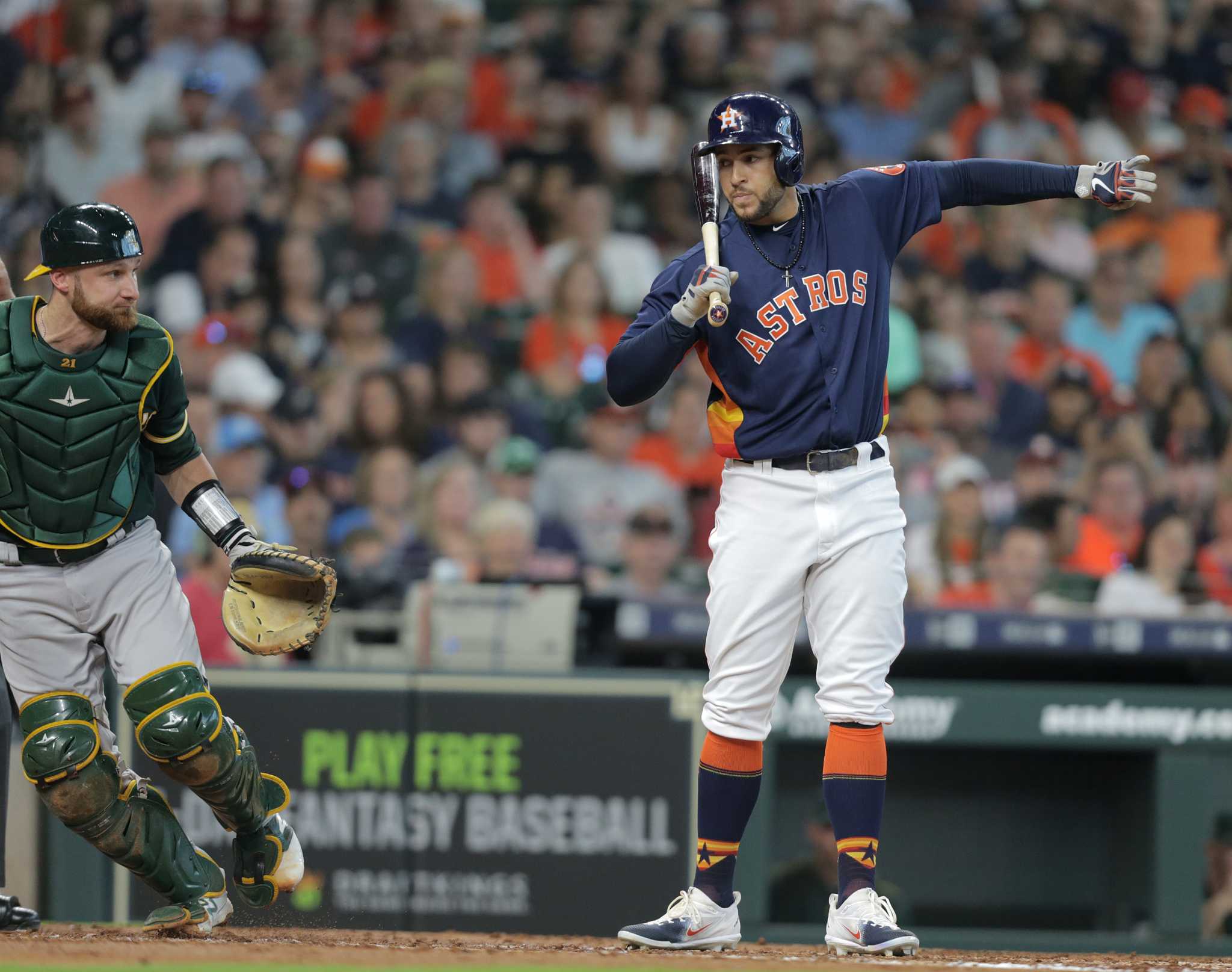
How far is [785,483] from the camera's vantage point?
14.4ft

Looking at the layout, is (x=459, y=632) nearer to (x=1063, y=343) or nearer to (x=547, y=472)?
(x=547, y=472)

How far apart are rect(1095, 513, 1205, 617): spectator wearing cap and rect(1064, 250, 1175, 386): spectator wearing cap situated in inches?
79.1

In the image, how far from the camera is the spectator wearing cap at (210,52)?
10102 mm

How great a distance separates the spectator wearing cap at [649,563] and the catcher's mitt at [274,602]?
2656 mm

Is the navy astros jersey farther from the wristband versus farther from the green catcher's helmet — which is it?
the green catcher's helmet

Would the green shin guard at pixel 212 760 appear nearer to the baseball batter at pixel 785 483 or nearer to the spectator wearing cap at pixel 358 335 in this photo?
the baseball batter at pixel 785 483

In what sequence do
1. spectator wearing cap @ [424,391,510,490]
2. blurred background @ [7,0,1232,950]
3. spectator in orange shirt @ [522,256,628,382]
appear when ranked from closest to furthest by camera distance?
blurred background @ [7,0,1232,950], spectator wearing cap @ [424,391,510,490], spectator in orange shirt @ [522,256,628,382]

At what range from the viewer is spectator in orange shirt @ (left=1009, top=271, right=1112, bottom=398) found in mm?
9648

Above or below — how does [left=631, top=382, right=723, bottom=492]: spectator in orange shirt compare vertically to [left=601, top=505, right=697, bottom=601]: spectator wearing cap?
above

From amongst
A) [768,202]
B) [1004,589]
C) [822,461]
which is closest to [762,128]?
[768,202]

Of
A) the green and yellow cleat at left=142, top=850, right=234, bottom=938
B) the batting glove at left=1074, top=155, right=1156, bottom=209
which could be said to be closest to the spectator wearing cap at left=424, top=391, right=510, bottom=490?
the green and yellow cleat at left=142, top=850, right=234, bottom=938

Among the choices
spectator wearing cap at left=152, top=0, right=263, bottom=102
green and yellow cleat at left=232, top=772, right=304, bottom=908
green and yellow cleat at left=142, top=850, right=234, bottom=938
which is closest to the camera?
green and yellow cleat at left=142, top=850, right=234, bottom=938

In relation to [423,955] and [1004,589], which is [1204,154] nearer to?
[1004,589]

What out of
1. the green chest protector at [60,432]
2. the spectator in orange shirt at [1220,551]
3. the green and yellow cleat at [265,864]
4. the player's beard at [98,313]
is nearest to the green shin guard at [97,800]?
the green and yellow cleat at [265,864]
